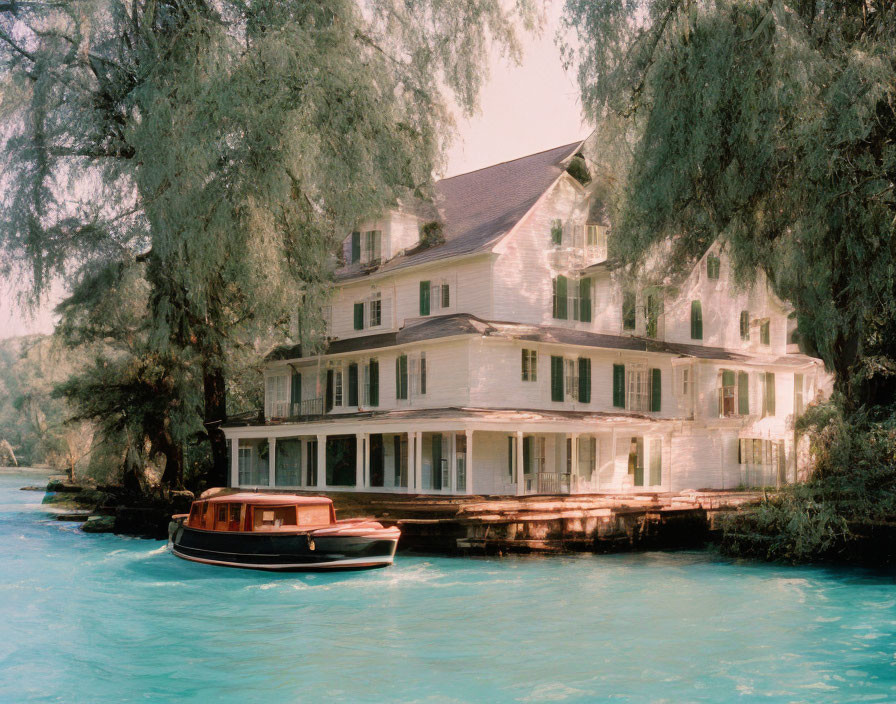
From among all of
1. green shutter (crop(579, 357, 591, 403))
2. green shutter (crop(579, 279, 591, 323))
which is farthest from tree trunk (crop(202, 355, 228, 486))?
green shutter (crop(579, 279, 591, 323))

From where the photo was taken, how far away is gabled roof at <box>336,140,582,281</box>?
114 feet

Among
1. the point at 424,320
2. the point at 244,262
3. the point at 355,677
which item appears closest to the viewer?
the point at 355,677

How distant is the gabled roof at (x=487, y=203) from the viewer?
3469cm

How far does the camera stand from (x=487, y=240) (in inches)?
1325

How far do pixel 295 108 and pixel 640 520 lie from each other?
15.3 m

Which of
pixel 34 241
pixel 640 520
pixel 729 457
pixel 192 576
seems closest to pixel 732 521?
pixel 640 520

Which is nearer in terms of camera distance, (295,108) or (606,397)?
(295,108)

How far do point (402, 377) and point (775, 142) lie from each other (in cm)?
1452

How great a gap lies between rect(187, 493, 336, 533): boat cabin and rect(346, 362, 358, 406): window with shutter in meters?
10.3

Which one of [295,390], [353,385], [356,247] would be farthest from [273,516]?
[356,247]

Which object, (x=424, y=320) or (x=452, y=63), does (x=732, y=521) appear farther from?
(x=452, y=63)

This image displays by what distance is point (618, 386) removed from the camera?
35.6 m

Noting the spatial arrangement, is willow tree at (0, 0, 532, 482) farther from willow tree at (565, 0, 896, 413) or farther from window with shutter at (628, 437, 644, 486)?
window with shutter at (628, 437, 644, 486)

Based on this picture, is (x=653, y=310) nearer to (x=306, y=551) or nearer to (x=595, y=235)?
(x=595, y=235)
